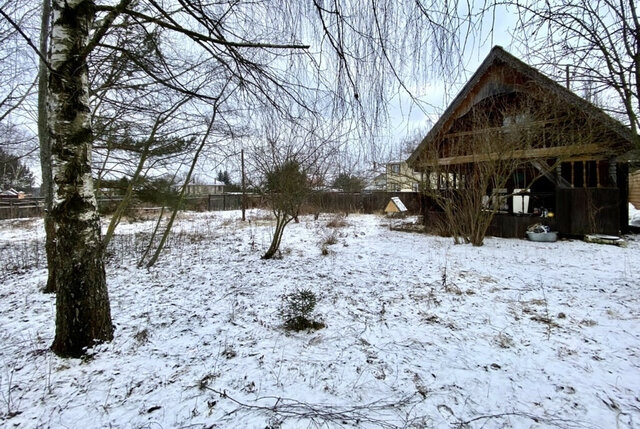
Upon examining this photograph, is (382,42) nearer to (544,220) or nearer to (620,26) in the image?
(620,26)

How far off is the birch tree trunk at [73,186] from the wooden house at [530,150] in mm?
6601

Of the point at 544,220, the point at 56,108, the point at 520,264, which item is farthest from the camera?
the point at 544,220

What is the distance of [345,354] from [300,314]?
84cm

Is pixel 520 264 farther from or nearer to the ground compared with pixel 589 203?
nearer to the ground

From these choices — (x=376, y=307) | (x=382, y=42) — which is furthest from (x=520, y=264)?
(x=382, y=42)

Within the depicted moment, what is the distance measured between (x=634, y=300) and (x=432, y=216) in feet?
22.0

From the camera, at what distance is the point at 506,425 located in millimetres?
1706

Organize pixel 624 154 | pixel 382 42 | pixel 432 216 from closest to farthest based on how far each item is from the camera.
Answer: pixel 382 42, pixel 624 154, pixel 432 216

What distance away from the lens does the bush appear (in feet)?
10.0

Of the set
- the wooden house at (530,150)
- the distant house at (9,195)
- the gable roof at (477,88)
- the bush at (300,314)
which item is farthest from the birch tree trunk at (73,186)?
the distant house at (9,195)

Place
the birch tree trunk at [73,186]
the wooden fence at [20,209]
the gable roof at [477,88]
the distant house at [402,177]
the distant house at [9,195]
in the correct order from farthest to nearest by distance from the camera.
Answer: the distant house at [9,195], the wooden fence at [20,209], the distant house at [402,177], the gable roof at [477,88], the birch tree trunk at [73,186]

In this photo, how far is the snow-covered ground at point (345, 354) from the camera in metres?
1.81

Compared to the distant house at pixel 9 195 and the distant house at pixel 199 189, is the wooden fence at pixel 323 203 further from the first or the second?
the distant house at pixel 9 195

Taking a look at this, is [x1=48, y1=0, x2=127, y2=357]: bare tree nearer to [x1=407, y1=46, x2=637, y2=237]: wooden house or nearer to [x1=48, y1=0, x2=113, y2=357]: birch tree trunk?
[x1=48, y1=0, x2=113, y2=357]: birch tree trunk
